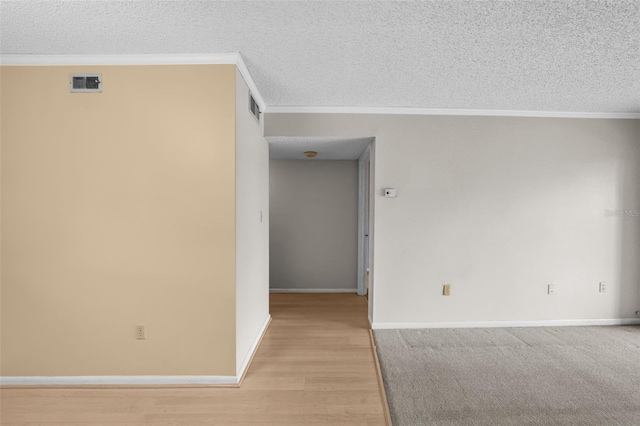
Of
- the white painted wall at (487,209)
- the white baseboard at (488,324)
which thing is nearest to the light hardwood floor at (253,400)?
the white baseboard at (488,324)

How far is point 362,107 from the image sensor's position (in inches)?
142

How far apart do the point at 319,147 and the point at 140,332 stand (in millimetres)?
2857

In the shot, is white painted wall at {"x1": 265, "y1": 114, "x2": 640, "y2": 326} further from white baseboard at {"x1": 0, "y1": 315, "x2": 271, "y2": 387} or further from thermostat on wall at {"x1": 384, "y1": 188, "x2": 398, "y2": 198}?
white baseboard at {"x1": 0, "y1": 315, "x2": 271, "y2": 387}

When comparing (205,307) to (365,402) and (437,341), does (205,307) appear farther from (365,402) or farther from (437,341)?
(437,341)

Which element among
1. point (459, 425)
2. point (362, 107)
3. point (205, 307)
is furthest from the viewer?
point (362, 107)

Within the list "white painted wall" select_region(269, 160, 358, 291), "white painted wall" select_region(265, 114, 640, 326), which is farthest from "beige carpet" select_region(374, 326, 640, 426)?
"white painted wall" select_region(269, 160, 358, 291)

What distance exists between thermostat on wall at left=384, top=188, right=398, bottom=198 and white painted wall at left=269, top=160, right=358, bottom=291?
1.78 metres

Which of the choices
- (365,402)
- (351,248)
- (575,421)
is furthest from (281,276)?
(575,421)

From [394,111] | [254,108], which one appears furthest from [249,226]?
[394,111]

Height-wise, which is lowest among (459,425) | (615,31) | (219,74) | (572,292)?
(459,425)

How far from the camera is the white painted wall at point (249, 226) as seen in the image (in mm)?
2551

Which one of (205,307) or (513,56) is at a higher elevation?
(513,56)

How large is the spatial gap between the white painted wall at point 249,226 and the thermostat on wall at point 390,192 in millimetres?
1371

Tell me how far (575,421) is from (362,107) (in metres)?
3.14
